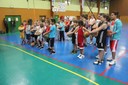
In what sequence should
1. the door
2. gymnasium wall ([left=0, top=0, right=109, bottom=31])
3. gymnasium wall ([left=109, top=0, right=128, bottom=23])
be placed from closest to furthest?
gymnasium wall ([left=0, top=0, right=109, bottom=31]) → the door → gymnasium wall ([left=109, top=0, right=128, bottom=23])

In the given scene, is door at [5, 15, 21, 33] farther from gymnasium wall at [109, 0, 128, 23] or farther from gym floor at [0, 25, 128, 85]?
gymnasium wall at [109, 0, 128, 23]

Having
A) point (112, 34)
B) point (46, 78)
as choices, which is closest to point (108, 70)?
point (112, 34)

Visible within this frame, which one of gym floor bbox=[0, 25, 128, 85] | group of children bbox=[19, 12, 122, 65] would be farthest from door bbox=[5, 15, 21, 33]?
gym floor bbox=[0, 25, 128, 85]

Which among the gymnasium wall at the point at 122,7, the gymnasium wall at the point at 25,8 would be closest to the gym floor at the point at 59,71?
the gymnasium wall at the point at 25,8

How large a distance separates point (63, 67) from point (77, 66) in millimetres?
541

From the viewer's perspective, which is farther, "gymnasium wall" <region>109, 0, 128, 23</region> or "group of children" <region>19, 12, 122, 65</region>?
"gymnasium wall" <region>109, 0, 128, 23</region>

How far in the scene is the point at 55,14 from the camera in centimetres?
2242

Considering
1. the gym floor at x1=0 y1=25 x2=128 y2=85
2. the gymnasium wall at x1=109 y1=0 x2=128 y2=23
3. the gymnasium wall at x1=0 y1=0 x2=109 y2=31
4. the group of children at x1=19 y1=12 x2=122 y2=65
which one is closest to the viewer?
the gym floor at x1=0 y1=25 x2=128 y2=85

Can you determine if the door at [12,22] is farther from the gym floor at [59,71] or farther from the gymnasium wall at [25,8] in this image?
the gym floor at [59,71]

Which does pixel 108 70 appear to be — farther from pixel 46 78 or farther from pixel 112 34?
pixel 46 78

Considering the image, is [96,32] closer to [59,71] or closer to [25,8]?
[59,71]

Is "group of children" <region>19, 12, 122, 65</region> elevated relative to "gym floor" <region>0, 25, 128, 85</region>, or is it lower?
elevated

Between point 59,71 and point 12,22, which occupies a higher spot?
point 12,22

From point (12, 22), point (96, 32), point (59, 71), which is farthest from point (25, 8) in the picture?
point (59, 71)
